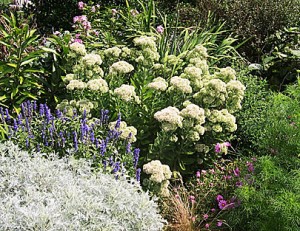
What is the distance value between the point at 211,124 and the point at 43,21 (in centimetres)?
486

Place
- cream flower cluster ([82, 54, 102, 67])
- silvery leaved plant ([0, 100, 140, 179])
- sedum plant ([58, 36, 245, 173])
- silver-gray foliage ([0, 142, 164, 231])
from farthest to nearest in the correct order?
1. cream flower cluster ([82, 54, 102, 67])
2. sedum plant ([58, 36, 245, 173])
3. silvery leaved plant ([0, 100, 140, 179])
4. silver-gray foliage ([0, 142, 164, 231])

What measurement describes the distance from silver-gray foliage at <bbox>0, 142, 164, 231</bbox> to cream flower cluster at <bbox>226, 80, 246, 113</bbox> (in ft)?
4.22

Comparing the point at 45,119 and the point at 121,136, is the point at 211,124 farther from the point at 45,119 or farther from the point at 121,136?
the point at 45,119

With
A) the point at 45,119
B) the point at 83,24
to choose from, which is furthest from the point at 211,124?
the point at 83,24

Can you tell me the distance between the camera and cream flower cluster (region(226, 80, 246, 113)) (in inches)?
156

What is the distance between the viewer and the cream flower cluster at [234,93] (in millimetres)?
3961

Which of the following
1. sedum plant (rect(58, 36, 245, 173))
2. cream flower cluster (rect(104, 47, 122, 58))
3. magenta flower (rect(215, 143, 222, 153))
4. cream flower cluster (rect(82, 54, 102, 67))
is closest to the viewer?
sedum plant (rect(58, 36, 245, 173))

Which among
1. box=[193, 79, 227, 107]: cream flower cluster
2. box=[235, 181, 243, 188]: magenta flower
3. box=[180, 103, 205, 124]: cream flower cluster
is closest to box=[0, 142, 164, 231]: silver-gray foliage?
box=[180, 103, 205, 124]: cream flower cluster

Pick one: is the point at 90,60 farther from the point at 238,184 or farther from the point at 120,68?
the point at 238,184

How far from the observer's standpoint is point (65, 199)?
275 centimetres

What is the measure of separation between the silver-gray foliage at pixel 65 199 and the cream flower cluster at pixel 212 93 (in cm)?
107

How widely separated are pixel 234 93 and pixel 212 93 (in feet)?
0.88

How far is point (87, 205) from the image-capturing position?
8.84 feet

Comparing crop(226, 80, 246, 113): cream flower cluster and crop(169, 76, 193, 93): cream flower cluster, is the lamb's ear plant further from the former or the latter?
crop(226, 80, 246, 113): cream flower cluster
